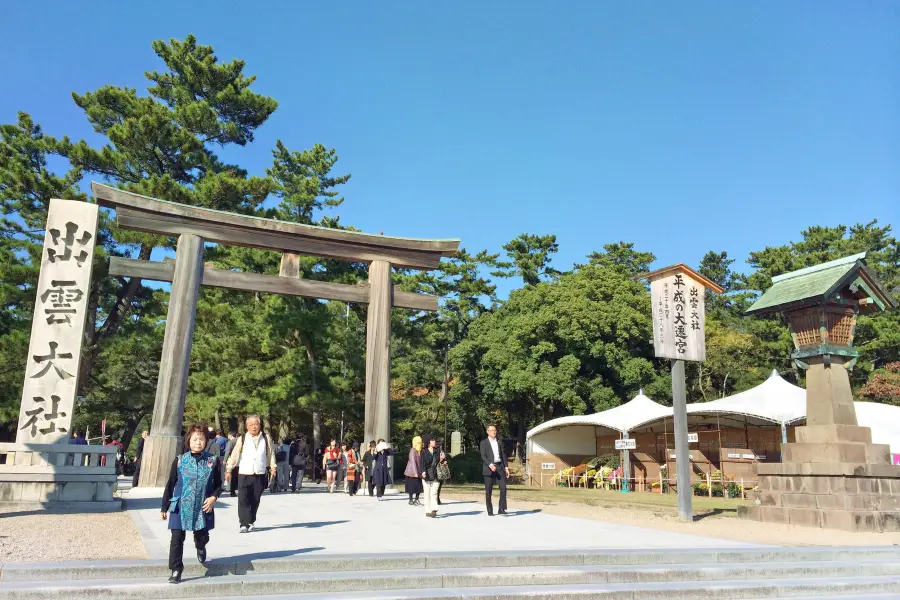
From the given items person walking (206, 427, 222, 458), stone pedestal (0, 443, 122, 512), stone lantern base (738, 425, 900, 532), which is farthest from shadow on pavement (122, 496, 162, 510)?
stone lantern base (738, 425, 900, 532)

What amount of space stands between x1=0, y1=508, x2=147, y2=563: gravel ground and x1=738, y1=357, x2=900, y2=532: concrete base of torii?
10.4 metres

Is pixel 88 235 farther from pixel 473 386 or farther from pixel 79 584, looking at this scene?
pixel 473 386

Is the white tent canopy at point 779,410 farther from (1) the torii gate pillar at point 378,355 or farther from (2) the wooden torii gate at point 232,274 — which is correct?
(1) the torii gate pillar at point 378,355

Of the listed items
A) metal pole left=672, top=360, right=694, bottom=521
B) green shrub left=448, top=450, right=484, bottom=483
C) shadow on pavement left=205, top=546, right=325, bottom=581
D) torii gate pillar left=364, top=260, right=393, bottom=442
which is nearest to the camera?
shadow on pavement left=205, top=546, right=325, bottom=581

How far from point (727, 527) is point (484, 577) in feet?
21.6

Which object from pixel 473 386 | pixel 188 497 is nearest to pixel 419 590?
pixel 188 497

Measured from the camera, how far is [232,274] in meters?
16.0

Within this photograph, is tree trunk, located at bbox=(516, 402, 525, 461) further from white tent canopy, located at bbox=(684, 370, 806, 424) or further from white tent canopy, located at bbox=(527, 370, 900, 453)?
white tent canopy, located at bbox=(684, 370, 806, 424)

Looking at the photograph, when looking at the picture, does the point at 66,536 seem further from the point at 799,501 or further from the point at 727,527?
the point at 799,501

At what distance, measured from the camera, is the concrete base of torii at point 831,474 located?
10.7m

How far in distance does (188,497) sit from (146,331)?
19.5 metres

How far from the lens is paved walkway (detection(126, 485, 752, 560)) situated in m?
7.12

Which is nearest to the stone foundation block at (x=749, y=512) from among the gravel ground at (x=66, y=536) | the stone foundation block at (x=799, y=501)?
the stone foundation block at (x=799, y=501)

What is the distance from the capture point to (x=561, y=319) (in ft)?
101
